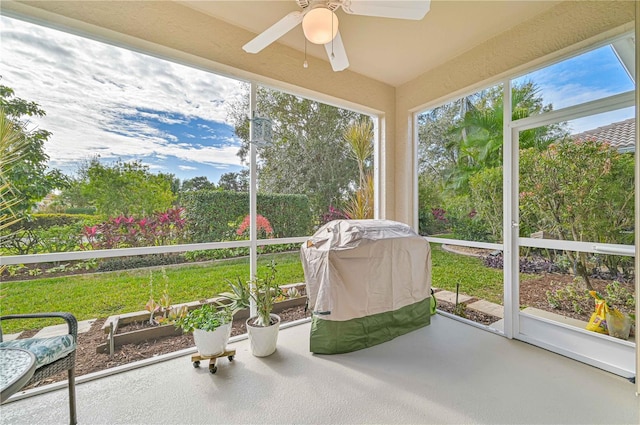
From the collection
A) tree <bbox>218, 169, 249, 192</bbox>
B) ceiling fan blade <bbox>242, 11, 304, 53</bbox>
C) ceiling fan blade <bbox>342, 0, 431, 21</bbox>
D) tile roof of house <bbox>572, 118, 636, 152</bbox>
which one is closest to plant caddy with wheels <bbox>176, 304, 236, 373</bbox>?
tree <bbox>218, 169, 249, 192</bbox>

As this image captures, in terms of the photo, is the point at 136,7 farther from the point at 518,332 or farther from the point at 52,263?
the point at 518,332

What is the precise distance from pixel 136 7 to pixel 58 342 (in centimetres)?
251

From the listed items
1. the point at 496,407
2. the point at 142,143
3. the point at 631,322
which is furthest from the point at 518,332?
the point at 142,143

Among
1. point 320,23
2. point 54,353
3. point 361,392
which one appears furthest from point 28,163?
point 361,392

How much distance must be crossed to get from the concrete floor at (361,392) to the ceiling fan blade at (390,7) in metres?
2.45

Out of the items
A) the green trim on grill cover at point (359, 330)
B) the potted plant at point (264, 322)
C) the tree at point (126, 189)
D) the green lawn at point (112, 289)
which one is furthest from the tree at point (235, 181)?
the green trim on grill cover at point (359, 330)

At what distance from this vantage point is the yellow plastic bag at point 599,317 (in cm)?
216

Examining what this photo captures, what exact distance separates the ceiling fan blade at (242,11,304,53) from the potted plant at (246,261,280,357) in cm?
194

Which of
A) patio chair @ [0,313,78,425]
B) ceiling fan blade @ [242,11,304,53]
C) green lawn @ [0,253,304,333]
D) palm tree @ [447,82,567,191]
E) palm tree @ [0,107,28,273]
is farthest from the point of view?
palm tree @ [447,82,567,191]

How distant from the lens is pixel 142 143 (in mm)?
2311

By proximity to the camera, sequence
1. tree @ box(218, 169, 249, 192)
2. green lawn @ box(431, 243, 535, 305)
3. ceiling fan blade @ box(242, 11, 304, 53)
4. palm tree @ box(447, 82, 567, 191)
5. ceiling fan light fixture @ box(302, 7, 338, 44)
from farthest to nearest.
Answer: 1. green lawn @ box(431, 243, 535, 305)
2. tree @ box(218, 169, 249, 192)
3. palm tree @ box(447, 82, 567, 191)
4. ceiling fan blade @ box(242, 11, 304, 53)
5. ceiling fan light fixture @ box(302, 7, 338, 44)

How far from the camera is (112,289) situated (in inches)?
90.1

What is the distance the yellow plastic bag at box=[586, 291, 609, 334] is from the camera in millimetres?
2156

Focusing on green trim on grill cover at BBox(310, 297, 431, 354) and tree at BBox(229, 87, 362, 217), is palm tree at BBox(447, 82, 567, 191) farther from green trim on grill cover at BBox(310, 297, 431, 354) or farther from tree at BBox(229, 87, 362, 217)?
green trim on grill cover at BBox(310, 297, 431, 354)
